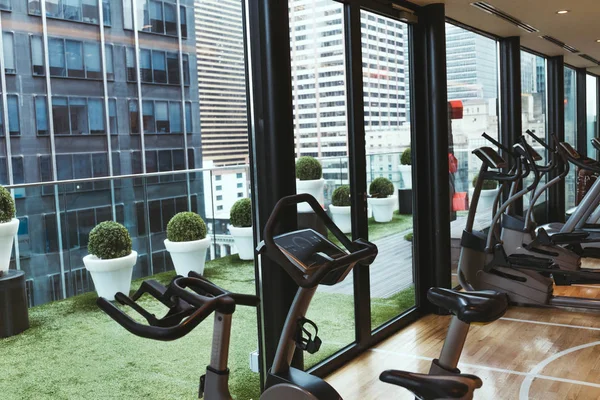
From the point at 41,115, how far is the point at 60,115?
0.25 feet

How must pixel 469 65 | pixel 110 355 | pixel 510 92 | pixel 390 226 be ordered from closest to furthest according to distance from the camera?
1. pixel 110 355
2. pixel 390 226
3. pixel 469 65
4. pixel 510 92

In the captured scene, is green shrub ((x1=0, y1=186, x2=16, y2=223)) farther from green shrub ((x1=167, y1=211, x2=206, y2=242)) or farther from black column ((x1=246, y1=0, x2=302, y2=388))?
black column ((x1=246, y1=0, x2=302, y2=388))

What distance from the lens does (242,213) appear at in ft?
11.4

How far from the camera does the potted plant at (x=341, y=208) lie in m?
4.27

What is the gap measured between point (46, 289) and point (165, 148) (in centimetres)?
82

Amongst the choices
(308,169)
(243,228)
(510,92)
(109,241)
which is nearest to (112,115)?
(109,241)

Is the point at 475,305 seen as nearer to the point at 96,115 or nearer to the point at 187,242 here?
the point at 187,242

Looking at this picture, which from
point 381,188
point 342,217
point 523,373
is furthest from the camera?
point 381,188

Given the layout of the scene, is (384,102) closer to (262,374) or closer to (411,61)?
(411,61)

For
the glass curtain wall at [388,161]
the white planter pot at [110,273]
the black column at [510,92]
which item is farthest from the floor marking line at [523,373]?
the black column at [510,92]

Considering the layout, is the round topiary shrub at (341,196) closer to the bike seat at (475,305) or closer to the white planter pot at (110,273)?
the white planter pot at (110,273)

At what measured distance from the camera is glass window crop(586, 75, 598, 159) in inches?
441

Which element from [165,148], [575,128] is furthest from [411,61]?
[575,128]

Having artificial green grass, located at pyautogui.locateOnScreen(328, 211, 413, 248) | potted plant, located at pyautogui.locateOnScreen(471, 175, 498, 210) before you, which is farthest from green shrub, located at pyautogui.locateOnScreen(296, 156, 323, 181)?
potted plant, located at pyautogui.locateOnScreen(471, 175, 498, 210)
